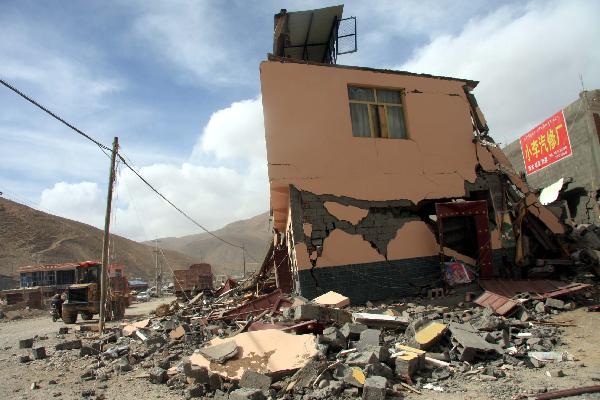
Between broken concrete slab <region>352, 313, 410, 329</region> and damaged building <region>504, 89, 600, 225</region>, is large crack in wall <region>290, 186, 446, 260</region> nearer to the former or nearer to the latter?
broken concrete slab <region>352, 313, 410, 329</region>

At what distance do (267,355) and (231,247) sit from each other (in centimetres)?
9201

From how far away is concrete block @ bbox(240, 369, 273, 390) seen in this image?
4.88 metres

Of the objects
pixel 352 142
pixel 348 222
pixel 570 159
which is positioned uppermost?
pixel 352 142

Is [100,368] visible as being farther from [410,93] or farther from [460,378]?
[410,93]

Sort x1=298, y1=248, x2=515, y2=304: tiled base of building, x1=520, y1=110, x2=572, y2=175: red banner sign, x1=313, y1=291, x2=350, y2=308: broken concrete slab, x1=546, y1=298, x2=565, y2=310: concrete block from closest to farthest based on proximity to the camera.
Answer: x1=313, y1=291, x2=350, y2=308: broken concrete slab, x1=546, y1=298, x2=565, y2=310: concrete block, x1=298, y1=248, x2=515, y2=304: tiled base of building, x1=520, y1=110, x2=572, y2=175: red banner sign

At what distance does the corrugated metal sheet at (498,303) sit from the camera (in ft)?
25.6

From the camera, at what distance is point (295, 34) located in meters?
13.5

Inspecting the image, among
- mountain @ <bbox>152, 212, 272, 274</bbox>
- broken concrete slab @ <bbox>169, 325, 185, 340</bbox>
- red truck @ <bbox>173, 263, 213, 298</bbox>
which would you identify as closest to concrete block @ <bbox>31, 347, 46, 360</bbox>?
broken concrete slab @ <bbox>169, 325, 185, 340</bbox>

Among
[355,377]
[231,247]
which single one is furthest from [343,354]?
[231,247]

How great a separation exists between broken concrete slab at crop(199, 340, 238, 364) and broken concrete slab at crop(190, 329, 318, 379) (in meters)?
0.05

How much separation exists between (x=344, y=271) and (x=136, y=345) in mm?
4879

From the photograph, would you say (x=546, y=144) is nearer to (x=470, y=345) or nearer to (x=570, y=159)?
(x=570, y=159)

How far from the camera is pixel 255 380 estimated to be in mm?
4957

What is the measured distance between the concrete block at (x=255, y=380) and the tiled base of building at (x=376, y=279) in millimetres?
4397
